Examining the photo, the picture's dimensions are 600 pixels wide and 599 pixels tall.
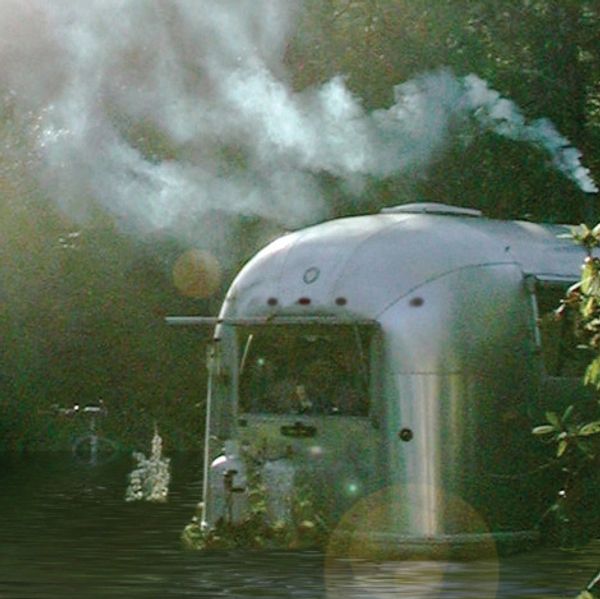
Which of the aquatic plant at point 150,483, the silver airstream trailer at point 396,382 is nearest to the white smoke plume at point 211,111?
the aquatic plant at point 150,483

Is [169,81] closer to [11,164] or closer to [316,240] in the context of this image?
[11,164]

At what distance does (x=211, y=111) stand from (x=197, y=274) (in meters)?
13.1

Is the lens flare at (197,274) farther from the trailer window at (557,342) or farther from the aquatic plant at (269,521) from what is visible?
the aquatic plant at (269,521)

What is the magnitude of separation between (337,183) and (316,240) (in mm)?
13314

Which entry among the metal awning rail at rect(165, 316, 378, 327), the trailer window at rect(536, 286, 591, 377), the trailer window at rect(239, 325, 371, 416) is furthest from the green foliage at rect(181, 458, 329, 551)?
the trailer window at rect(536, 286, 591, 377)

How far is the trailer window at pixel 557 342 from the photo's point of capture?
61.1 ft

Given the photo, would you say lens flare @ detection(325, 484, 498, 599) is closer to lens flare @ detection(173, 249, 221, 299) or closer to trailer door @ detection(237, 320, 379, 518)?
trailer door @ detection(237, 320, 379, 518)

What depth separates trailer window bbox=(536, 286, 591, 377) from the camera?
18.6 meters

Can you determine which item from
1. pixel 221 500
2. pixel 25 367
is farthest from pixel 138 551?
pixel 25 367

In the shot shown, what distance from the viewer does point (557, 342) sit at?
1892cm

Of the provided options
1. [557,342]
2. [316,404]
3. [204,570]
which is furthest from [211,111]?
[204,570]

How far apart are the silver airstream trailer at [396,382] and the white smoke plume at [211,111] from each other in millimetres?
8001

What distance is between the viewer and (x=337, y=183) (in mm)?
31719

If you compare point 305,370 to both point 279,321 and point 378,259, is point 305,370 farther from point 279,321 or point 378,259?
point 378,259
